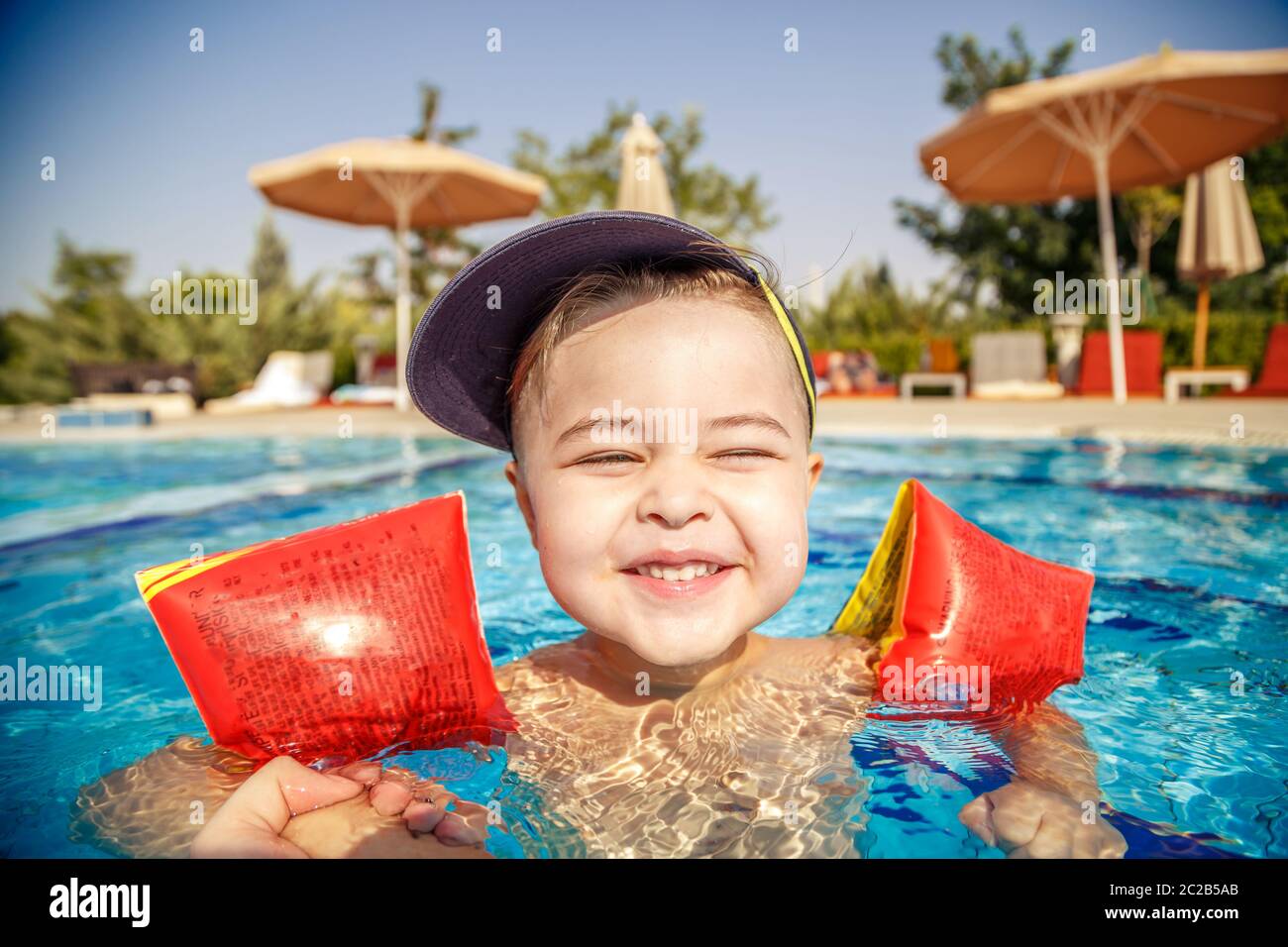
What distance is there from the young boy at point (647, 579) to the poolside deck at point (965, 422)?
7.59 meters

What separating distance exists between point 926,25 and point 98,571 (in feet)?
117

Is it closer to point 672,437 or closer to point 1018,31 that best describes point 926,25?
point 1018,31

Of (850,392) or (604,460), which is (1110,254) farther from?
(604,460)

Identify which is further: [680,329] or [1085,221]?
[1085,221]

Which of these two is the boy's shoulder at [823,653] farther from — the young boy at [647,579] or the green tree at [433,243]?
the green tree at [433,243]

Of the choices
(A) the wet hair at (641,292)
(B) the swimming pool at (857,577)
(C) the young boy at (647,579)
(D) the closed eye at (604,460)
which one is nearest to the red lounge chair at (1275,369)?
(B) the swimming pool at (857,577)

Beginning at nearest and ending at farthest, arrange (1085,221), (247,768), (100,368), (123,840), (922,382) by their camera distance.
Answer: (123,840) → (247,768) → (922,382) → (100,368) → (1085,221)

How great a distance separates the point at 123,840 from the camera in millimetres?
1634

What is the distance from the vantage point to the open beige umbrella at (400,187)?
12422mm

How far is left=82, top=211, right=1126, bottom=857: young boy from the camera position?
5.36ft

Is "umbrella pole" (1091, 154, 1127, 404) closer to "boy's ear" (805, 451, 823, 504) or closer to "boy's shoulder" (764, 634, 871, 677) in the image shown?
"boy's shoulder" (764, 634, 871, 677)

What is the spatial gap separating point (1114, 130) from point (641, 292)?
12.9 meters
